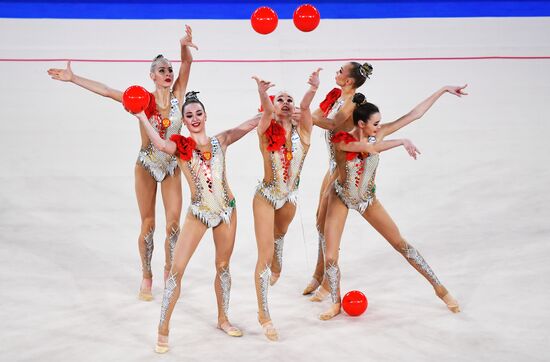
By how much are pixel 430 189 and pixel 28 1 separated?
767 cm

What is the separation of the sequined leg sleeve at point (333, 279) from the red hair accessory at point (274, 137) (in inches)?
41.3

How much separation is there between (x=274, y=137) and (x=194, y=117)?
23.6 inches

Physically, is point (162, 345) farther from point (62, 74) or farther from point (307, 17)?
point (307, 17)

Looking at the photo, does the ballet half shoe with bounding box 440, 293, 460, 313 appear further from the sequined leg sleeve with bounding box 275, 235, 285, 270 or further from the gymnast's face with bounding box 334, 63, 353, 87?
the gymnast's face with bounding box 334, 63, 353, 87

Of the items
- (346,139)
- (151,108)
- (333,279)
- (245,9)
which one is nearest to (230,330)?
(333,279)

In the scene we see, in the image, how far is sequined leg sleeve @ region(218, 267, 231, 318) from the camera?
6.07m

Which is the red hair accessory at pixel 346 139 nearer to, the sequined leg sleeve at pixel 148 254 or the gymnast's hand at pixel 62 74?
the sequined leg sleeve at pixel 148 254

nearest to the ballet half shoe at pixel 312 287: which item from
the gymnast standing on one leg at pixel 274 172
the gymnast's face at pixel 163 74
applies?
the gymnast standing on one leg at pixel 274 172

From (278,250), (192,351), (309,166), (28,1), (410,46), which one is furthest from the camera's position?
(28,1)

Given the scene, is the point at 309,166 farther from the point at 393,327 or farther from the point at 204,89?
the point at 393,327

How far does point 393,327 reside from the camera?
6230 mm

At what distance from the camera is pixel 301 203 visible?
8.27 metres

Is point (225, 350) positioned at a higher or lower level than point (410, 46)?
lower

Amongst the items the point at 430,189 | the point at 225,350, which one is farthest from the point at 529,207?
the point at 225,350
